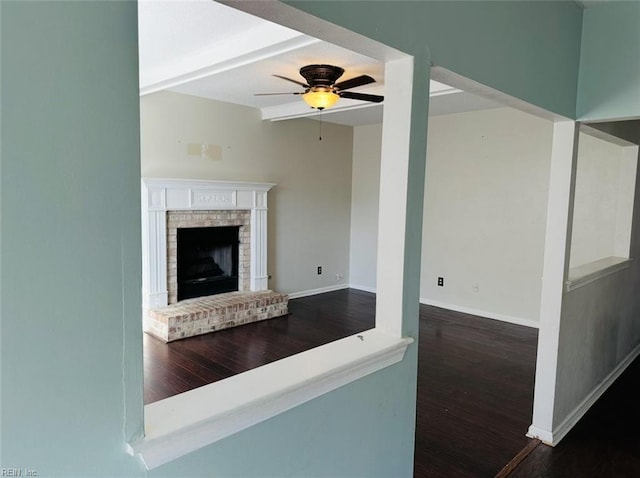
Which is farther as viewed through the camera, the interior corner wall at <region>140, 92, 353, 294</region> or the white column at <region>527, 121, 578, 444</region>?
the interior corner wall at <region>140, 92, 353, 294</region>

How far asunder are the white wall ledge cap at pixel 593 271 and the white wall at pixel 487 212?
4.51 feet

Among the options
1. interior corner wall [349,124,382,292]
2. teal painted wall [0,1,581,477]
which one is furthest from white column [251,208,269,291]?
teal painted wall [0,1,581,477]

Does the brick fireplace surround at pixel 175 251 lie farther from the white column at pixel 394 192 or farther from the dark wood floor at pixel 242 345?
the white column at pixel 394 192

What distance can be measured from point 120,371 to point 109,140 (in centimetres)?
48

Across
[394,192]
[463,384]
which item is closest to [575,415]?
[463,384]

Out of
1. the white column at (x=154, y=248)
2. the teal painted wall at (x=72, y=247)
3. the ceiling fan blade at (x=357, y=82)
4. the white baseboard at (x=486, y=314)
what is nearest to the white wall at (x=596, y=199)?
the white baseboard at (x=486, y=314)

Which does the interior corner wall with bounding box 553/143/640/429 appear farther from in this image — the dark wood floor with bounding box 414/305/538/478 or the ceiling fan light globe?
the ceiling fan light globe

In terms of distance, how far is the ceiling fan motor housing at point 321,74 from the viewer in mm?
Answer: 3564

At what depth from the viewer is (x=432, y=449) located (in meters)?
2.68

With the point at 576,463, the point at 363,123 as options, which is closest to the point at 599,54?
the point at 576,463

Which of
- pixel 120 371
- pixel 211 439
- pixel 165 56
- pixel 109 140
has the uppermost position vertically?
pixel 165 56

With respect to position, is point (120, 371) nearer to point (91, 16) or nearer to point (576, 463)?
point (91, 16)

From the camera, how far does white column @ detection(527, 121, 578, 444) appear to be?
2.71 metres

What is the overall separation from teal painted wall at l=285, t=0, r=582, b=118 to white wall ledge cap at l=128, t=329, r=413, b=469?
1032 millimetres
